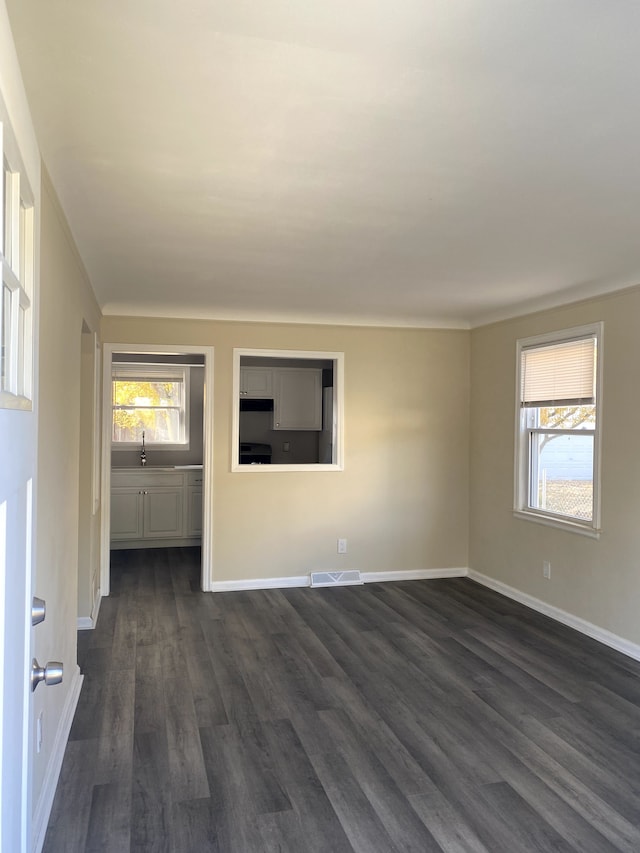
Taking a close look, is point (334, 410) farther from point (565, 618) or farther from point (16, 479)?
point (16, 479)

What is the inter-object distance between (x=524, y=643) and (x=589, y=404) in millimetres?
1696

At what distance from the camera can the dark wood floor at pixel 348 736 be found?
2355mm

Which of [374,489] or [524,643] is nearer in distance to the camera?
[524,643]

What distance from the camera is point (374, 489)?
19.5ft

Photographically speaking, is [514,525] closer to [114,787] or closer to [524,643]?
[524,643]

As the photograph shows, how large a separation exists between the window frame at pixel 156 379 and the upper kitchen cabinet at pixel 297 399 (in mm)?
1139

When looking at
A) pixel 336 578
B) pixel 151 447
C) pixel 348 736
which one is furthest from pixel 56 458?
pixel 151 447

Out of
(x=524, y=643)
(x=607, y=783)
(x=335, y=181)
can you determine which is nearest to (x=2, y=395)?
(x=335, y=181)

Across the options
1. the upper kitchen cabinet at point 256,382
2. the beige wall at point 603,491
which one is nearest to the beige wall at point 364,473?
the beige wall at point 603,491

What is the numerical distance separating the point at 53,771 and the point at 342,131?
2633mm

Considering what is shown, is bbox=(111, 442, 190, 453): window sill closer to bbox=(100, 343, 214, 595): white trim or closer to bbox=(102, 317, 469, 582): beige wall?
bbox=(100, 343, 214, 595): white trim

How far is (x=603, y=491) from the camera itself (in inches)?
170

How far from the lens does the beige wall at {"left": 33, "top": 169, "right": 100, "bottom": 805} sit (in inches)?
90.0

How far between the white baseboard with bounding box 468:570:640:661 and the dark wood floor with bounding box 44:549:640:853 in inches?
3.8
